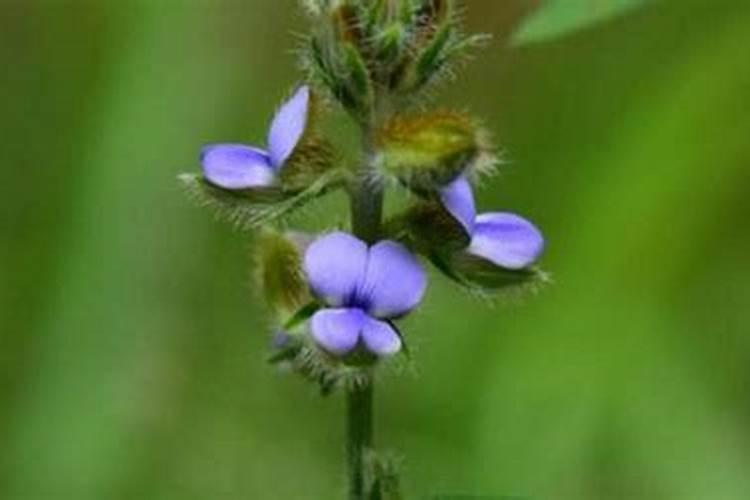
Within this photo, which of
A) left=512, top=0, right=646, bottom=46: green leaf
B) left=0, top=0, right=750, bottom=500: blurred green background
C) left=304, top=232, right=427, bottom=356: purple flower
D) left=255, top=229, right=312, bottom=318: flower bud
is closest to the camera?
left=304, top=232, right=427, bottom=356: purple flower

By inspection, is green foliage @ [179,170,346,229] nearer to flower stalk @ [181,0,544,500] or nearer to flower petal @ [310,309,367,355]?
flower stalk @ [181,0,544,500]

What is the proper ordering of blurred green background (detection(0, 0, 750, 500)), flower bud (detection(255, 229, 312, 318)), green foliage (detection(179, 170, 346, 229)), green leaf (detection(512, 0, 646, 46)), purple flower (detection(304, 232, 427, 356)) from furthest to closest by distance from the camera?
blurred green background (detection(0, 0, 750, 500)) < green leaf (detection(512, 0, 646, 46)) < flower bud (detection(255, 229, 312, 318)) < green foliage (detection(179, 170, 346, 229)) < purple flower (detection(304, 232, 427, 356))

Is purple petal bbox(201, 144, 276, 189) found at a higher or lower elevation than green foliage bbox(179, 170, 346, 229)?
higher

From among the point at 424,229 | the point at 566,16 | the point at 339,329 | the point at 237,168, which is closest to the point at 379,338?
the point at 339,329

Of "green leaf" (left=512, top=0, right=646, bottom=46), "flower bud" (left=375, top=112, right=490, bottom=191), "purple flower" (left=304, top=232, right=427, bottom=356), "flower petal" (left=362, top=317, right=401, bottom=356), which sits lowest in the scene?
"flower petal" (left=362, top=317, right=401, bottom=356)

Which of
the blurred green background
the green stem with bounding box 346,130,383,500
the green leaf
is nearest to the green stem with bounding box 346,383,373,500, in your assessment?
the green stem with bounding box 346,130,383,500

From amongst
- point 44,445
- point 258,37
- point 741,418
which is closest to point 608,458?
point 741,418
